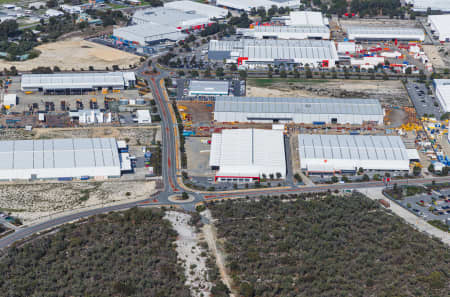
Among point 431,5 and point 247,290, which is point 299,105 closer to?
point 247,290

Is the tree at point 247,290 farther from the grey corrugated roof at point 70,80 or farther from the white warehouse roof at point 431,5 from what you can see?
the white warehouse roof at point 431,5

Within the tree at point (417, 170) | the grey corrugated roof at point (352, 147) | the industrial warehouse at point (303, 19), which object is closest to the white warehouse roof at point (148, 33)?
the industrial warehouse at point (303, 19)

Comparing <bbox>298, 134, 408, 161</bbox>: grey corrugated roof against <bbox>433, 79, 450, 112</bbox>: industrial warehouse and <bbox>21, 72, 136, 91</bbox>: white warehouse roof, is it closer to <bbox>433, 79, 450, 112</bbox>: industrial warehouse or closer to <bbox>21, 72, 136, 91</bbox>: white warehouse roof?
<bbox>433, 79, 450, 112</bbox>: industrial warehouse

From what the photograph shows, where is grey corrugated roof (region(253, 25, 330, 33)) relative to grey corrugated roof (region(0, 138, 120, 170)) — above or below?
above

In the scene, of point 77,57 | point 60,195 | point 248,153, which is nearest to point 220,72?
point 77,57

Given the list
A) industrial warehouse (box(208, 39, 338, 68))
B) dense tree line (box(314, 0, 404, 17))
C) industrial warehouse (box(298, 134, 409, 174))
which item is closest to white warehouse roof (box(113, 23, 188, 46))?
industrial warehouse (box(208, 39, 338, 68))

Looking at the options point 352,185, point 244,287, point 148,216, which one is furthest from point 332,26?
point 244,287

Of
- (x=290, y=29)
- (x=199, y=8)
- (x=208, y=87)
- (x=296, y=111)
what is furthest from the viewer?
(x=199, y=8)
